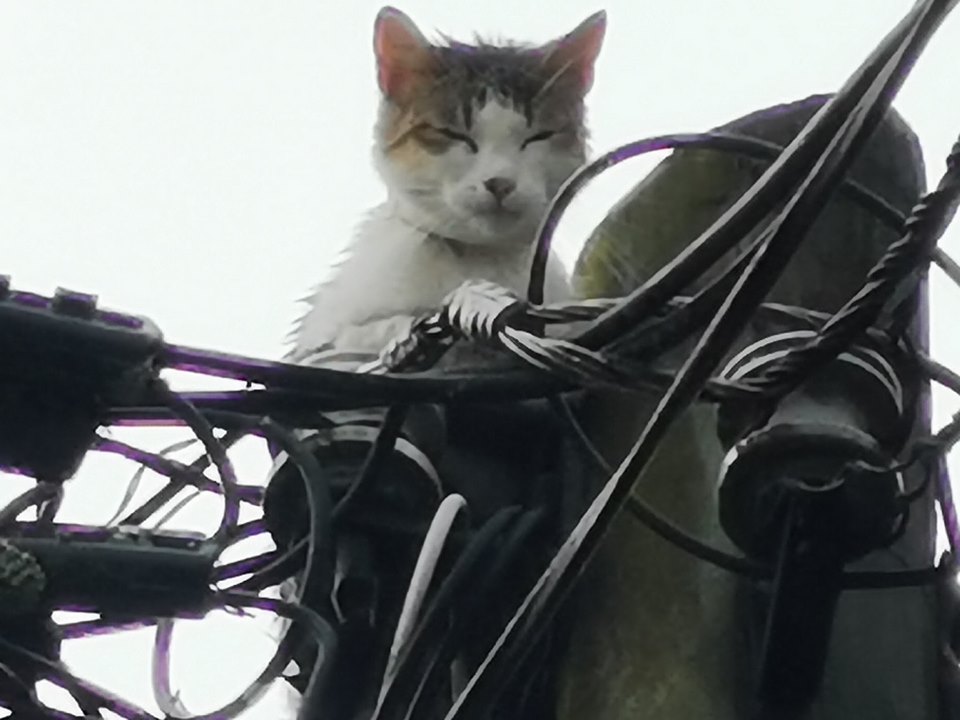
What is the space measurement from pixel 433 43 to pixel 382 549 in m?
1.26

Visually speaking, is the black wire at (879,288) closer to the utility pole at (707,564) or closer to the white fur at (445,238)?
the utility pole at (707,564)

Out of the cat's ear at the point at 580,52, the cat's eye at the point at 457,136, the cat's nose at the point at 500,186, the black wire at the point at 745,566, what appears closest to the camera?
the black wire at the point at 745,566

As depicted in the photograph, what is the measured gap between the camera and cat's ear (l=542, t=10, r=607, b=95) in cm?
228

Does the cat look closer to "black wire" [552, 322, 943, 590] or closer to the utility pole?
the utility pole

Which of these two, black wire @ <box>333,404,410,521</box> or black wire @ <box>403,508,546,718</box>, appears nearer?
black wire @ <box>403,508,546,718</box>

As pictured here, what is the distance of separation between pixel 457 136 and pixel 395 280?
284 millimetres

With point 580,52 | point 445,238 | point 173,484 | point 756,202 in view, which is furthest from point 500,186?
point 756,202

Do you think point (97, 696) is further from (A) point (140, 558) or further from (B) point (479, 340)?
(B) point (479, 340)

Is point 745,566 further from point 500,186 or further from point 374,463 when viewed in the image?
point 500,186

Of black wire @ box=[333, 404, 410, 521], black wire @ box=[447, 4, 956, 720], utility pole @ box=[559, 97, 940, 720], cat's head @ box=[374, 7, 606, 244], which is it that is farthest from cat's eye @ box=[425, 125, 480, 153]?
black wire @ box=[447, 4, 956, 720]

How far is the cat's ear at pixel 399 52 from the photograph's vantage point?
7.49 feet

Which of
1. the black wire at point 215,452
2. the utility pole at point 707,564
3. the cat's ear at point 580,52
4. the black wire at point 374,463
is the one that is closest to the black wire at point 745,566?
the utility pole at point 707,564

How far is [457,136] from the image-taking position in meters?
2.20

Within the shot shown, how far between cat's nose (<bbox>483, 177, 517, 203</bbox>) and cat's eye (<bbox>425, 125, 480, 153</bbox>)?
135 mm
